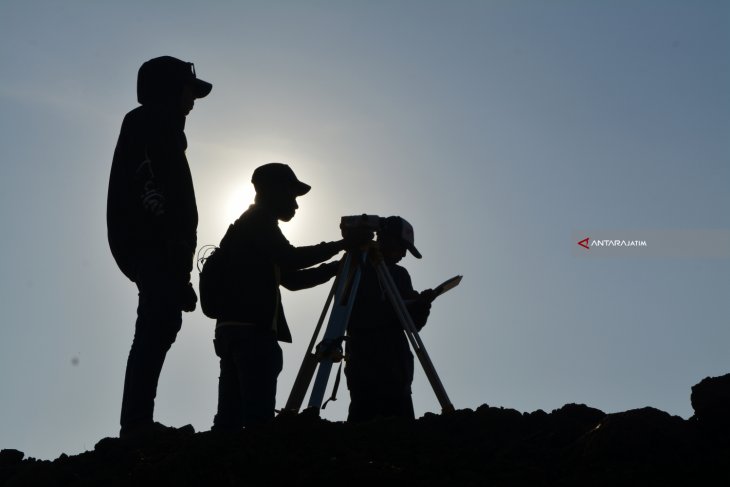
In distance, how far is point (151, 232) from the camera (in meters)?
7.25

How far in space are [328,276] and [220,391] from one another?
131cm

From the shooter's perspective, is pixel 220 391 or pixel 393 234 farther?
pixel 393 234

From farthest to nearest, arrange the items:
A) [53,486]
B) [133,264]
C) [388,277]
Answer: [388,277]
[133,264]
[53,486]

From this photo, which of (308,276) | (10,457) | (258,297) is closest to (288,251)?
(258,297)

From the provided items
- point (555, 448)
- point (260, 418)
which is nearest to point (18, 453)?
point (260, 418)

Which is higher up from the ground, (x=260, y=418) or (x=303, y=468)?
(x=260, y=418)

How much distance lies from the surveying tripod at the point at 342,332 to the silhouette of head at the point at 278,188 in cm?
63

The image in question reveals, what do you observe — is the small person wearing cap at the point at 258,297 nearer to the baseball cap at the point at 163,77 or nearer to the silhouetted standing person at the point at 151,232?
the silhouetted standing person at the point at 151,232

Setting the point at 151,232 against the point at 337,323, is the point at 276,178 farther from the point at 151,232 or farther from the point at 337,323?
the point at 337,323

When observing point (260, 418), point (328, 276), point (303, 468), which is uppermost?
point (328, 276)

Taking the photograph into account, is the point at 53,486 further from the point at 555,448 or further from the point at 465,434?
the point at 555,448

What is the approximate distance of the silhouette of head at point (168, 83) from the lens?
7.68 meters

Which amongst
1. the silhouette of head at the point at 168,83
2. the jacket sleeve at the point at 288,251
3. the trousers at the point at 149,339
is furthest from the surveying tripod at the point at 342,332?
the silhouette of head at the point at 168,83

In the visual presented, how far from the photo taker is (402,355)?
8.52 meters
